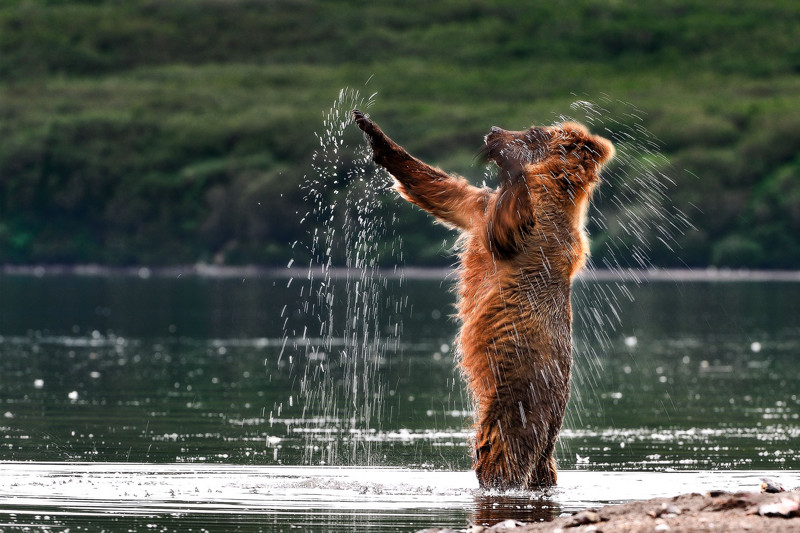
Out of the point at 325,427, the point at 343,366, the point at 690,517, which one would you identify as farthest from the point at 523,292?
the point at 343,366

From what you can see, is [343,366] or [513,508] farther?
[343,366]

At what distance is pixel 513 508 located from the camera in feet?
39.0

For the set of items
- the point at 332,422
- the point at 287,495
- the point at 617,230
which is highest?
the point at 617,230

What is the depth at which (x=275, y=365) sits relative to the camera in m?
30.0

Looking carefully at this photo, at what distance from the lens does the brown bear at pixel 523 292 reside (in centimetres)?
1244

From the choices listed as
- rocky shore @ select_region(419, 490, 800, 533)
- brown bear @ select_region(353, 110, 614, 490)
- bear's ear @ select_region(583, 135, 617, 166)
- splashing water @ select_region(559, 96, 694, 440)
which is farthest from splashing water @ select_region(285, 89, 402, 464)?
rocky shore @ select_region(419, 490, 800, 533)

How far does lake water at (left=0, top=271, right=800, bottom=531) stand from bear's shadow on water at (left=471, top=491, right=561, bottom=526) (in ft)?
0.10

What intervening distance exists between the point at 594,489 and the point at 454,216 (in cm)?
268

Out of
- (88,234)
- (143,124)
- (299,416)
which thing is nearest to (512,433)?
(299,416)

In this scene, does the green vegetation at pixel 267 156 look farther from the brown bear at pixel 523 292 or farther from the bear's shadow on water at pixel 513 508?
the bear's shadow on water at pixel 513 508

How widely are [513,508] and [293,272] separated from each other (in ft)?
376

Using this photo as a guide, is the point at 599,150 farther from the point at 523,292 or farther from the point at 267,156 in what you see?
the point at 267,156

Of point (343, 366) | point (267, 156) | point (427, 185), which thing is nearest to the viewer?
point (427, 185)

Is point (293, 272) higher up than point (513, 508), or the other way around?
point (293, 272)
